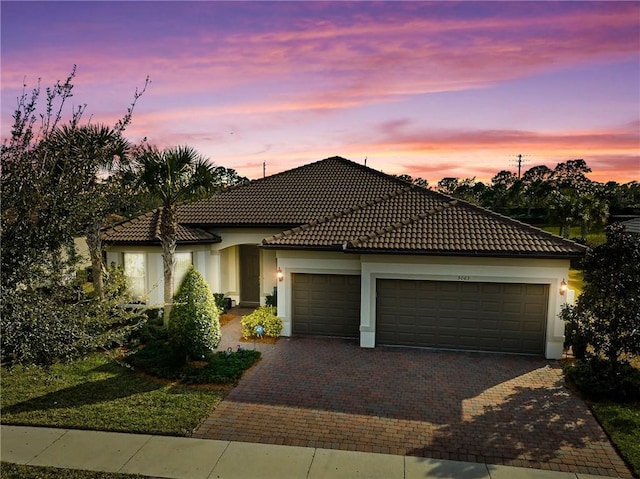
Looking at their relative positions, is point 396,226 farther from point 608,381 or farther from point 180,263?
point 180,263

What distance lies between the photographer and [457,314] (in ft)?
43.2

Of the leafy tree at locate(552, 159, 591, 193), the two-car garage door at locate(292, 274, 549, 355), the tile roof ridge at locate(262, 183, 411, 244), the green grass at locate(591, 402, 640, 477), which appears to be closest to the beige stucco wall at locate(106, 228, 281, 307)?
the tile roof ridge at locate(262, 183, 411, 244)

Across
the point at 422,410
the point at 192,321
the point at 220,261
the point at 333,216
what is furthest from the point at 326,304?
the point at 220,261

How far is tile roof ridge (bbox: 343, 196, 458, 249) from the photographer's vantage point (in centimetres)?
1343

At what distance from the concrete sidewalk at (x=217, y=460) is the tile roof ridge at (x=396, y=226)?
7005 millimetres

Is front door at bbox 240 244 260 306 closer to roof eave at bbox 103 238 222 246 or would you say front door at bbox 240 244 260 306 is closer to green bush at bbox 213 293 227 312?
green bush at bbox 213 293 227 312

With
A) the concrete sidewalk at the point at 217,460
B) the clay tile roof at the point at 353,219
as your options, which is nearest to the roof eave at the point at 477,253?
the clay tile roof at the point at 353,219

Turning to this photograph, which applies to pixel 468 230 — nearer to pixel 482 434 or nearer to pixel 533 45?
pixel 533 45

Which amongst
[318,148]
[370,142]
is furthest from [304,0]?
[318,148]

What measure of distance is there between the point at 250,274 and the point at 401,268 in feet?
26.9

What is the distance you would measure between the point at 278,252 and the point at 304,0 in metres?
7.64

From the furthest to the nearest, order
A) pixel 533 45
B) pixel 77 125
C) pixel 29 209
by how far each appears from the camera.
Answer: pixel 533 45
pixel 77 125
pixel 29 209

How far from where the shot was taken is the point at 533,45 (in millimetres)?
12273

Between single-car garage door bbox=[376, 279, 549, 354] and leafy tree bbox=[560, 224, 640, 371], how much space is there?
6.95 ft
